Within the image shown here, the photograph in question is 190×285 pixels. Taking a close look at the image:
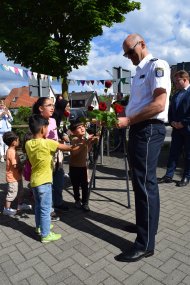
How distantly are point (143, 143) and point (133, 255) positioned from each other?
1.17 meters

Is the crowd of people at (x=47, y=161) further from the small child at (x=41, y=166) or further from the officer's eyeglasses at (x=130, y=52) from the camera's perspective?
the officer's eyeglasses at (x=130, y=52)

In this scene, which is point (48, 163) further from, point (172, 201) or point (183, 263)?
point (172, 201)

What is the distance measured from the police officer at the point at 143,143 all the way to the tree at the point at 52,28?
1047cm

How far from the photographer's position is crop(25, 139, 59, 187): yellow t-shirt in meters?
3.42

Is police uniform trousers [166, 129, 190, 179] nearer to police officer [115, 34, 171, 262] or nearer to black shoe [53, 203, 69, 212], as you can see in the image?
black shoe [53, 203, 69, 212]

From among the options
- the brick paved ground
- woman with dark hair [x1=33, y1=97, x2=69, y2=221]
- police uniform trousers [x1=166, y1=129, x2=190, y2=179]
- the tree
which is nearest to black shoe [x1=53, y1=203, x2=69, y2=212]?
woman with dark hair [x1=33, y1=97, x2=69, y2=221]

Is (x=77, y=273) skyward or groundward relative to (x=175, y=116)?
groundward

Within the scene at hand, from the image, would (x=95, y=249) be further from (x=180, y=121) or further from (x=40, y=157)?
(x=180, y=121)

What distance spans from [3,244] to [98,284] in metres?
1.46

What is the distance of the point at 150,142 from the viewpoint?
3.03m

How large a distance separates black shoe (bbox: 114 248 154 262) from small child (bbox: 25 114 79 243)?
960 millimetres

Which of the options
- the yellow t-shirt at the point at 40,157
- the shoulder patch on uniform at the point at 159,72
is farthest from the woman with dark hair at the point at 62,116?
the shoulder patch on uniform at the point at 159,72

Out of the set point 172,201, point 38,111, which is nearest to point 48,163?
point 38,111

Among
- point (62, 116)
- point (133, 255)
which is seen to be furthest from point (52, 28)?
point (133, 255)
